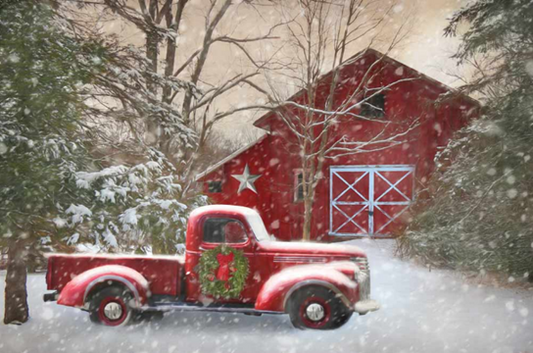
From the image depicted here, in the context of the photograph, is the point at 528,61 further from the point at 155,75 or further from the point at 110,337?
the point at 110,337

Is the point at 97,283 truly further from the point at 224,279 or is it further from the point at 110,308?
the point at 224,279

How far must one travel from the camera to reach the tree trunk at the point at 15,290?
198 inches

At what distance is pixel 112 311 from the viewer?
501 cm

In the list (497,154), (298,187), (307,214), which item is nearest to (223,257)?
(497,154)

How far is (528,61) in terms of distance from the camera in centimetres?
579

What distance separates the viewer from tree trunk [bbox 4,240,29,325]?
5.03m

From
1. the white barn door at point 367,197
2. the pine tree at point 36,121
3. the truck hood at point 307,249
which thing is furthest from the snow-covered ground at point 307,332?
the white barn door at point 367,197

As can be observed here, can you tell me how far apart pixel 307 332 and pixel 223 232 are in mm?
1599

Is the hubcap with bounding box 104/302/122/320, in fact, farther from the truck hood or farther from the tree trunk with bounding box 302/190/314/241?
the tree trunk with bounding box 302/190/314/241

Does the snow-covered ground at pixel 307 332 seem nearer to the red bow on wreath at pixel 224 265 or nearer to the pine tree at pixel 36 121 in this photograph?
the red bow on wreath at pixel 224 265

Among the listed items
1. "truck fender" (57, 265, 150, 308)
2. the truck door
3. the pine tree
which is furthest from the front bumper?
the truck door

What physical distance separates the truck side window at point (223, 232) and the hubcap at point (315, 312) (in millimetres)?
1183

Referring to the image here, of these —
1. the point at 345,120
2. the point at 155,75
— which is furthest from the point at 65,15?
the point at 345,120

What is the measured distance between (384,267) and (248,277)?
461cm
